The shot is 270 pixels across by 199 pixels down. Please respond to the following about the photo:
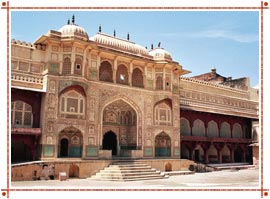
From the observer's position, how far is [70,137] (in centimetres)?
1616

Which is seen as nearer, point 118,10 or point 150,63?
point 118,10

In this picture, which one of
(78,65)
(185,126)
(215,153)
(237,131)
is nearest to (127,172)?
(78,65)

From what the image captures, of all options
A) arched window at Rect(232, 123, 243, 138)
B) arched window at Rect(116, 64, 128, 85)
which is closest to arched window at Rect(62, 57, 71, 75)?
arched window at Rect(116, 64, 128, 85)

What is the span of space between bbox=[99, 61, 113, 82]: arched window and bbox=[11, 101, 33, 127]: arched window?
14.7ft

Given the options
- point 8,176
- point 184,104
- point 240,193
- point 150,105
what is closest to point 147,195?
point 240,193

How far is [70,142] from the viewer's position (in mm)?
16094

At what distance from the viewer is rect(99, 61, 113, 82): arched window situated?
17.9 m

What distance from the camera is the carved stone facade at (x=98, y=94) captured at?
50.4 feet

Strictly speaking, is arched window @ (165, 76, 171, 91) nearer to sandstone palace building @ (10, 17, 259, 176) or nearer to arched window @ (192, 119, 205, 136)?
sandstone palace building @ (10, 17, 259, 176)

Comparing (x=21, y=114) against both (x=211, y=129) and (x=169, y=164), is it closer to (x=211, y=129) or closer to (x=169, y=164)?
(x=169, y=164)

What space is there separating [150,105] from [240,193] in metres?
11.0

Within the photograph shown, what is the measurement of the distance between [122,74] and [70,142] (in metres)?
5.18

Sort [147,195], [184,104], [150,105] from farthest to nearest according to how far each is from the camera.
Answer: [184,104]
[150,105]
[147,195]

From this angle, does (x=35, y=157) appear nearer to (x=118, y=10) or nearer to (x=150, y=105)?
(x=150, y=105)
